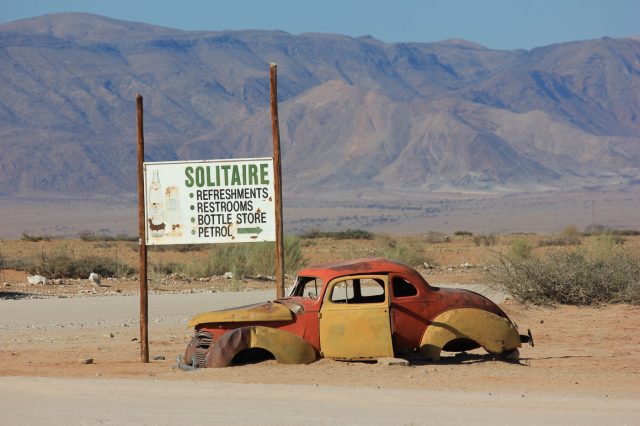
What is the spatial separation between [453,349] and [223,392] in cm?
392

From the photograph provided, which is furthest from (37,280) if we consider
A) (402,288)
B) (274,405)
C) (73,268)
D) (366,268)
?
(274,405)

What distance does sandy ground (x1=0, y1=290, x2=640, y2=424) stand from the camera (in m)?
11.0

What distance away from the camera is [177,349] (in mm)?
17969

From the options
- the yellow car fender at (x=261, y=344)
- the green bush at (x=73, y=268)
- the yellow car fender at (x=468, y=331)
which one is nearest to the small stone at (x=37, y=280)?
the green bush at (x=73, y=268)

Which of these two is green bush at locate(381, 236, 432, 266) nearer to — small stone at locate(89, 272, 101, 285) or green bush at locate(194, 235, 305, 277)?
green bush at locate(194, 235, 305, 277)

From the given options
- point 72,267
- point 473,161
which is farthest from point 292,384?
point 473,161

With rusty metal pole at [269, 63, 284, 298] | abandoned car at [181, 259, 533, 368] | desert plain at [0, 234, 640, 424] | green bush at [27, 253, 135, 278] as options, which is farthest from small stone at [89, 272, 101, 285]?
abandoned car at [181, 259, 533, 368]

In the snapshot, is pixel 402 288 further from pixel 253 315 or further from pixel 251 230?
pixel 251 230

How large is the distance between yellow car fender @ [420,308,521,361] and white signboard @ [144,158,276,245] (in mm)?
2696

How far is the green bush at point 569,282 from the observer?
2359 centimetres

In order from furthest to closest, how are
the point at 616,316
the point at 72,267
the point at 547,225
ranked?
the point at 547,225
the point at 72,267
the point at 616,316

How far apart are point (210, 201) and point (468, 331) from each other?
3919 mm

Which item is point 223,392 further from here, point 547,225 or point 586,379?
point 547,225

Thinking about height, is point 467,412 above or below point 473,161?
below
